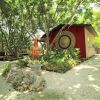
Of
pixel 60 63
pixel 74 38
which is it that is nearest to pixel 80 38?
pixel 74 38

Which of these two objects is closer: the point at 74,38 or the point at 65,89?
the point at 65,89

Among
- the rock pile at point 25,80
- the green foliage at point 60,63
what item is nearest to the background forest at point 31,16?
the green foliage at point 60,63

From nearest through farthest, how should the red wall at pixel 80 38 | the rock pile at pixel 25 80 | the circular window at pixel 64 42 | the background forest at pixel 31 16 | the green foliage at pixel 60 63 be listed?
the rock pile at pixel 25 80 → the green foliage at pixel 60 63 → the background forest at pixel 31 16 → the red wall at pixel 80 38 → the circular window at pixel 64 42

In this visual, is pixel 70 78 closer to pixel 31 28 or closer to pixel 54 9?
pixel 54 9

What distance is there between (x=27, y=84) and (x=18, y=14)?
13.3m

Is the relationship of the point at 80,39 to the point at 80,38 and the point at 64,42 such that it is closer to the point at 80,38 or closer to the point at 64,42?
the point at 80,38

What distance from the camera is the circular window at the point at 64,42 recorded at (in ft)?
70.6

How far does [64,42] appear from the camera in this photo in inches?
851

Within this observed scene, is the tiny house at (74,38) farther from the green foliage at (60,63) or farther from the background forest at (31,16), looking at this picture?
the green foliage at (60,63)

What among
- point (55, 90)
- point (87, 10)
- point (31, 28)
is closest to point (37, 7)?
point (87, 10)

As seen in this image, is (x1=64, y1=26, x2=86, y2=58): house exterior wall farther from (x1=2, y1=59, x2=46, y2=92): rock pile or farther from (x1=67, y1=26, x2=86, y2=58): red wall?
(x1=2, y1=59, x2=46, y2=92): rock pile

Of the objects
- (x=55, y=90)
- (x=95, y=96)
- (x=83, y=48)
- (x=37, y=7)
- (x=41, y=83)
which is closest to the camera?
(x=95, y=96)

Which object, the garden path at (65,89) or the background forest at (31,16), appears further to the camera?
the background forest at (31,16)

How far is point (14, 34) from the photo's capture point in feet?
80.3
